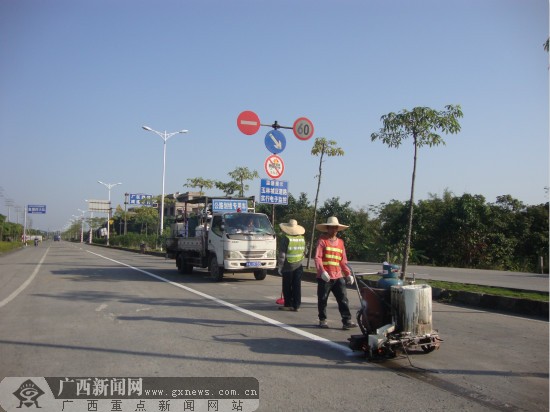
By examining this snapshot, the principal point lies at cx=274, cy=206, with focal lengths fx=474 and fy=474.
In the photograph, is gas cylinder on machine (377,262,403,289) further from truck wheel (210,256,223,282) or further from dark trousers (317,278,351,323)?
truck wheel (210,256,223,282)

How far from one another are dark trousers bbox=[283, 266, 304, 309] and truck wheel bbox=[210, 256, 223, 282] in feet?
17.0

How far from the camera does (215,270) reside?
48.0 feet

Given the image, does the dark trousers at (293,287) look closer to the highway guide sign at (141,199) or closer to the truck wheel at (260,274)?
the truck wheel at (260,274)

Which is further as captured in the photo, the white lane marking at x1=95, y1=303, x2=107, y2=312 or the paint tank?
the white lane marking at x1=95, y1=303, x2=107, y2=312

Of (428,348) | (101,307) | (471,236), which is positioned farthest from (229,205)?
(471,236)

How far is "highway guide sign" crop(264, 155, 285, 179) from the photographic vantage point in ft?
47.7

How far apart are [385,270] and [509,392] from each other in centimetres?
208

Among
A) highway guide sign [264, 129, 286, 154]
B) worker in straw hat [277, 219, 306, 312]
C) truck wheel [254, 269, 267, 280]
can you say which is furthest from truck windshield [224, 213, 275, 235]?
worker in straw hat [277, 219, 306, 312]

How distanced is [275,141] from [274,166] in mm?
778

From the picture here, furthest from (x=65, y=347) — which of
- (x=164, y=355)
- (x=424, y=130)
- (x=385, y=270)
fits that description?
(x=424, y=130)

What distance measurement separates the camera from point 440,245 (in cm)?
2788

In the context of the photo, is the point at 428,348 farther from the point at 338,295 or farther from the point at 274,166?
the point at 274,166

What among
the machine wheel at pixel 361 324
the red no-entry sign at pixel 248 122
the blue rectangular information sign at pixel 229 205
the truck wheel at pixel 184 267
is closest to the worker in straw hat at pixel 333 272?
the machine wheel at pixel 361 324

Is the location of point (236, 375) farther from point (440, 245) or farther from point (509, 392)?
point (440, 245)
